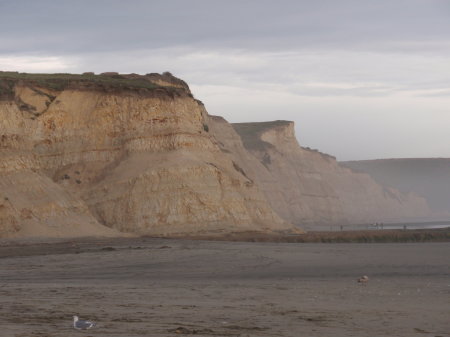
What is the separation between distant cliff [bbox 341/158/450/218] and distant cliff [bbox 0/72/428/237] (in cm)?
11856

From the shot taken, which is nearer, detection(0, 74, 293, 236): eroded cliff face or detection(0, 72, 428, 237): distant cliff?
detection(0, 72, 428, 237): distant cliff

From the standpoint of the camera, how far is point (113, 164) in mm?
46969

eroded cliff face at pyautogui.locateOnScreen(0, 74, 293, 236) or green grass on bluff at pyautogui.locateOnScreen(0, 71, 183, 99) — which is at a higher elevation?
green grass on bluff at pyautogui.locateOnScreen(0, 71, 183, 99)

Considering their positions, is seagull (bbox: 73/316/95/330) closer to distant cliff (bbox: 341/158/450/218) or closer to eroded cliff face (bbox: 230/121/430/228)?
eroded cliff face (bbox: 230/121/430/228)

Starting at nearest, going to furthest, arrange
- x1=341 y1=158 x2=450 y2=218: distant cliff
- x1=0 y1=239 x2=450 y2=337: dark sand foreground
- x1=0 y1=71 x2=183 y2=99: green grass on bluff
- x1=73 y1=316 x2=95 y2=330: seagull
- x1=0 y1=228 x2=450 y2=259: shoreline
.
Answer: x1=73 y1=316 x2=95 y2=330: seagull
x1=0 y1=239 x2=450 y2=337: dark sand foreground
x1=0 y1=228 x2=450 y2=259: shoreline
x1=0 y1=71 x2=183 y2=99: green grass on bluff
x1=341 y1=158 x2=450 y2=218: distant cliff

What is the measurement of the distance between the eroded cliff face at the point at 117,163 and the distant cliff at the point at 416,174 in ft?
390

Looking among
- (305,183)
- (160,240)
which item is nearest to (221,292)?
(160,240)

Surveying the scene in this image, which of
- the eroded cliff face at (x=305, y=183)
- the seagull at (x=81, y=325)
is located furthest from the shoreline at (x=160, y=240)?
the eroded cliff face at (x=305, y=183)

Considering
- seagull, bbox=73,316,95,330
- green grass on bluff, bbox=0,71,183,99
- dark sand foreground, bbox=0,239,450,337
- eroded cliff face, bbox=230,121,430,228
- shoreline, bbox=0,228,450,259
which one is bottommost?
shoreline, bbox=0,228,450,259

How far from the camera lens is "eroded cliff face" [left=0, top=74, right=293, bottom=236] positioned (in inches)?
1654

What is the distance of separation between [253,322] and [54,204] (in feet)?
96.2

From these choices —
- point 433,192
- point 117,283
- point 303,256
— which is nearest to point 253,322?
point 117,283

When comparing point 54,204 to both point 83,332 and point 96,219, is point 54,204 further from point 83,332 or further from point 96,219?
point 83,332

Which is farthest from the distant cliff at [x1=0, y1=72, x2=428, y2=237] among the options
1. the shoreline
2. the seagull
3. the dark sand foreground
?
the seagull
